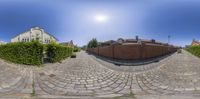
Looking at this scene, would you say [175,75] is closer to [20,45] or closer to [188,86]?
[188,86]

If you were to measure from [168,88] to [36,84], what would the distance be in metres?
5.39

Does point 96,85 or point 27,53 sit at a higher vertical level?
point 27,53

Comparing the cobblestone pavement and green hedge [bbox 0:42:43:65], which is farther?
green hedge [bbox 0:42:43:65]

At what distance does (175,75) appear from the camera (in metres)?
10.1

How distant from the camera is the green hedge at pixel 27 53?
44.1 ft

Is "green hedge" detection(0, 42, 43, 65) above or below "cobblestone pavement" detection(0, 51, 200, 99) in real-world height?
above

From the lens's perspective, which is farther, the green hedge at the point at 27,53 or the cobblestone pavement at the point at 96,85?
the green hedge at the point at 27,53

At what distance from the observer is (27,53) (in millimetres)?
13547

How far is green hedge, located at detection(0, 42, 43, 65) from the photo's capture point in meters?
13.4

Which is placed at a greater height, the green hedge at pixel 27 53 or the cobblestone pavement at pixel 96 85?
the green hedge at pixel 27 53

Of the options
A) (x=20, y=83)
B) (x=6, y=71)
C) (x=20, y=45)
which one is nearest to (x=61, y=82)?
(x=20, y=83)

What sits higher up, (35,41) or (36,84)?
(35,41)

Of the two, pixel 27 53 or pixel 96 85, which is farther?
pixel 27 53

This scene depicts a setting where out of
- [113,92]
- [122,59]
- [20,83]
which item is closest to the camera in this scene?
[113,92]
